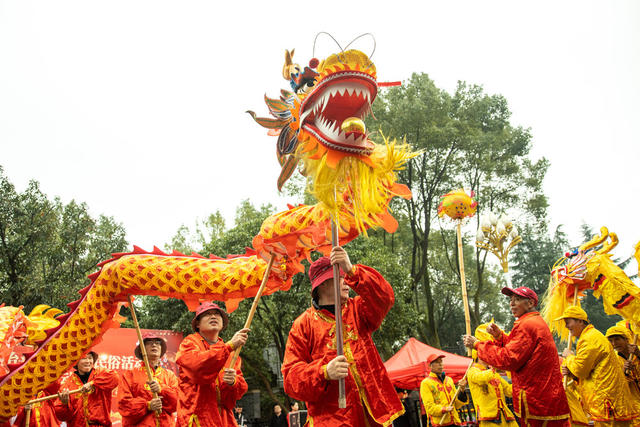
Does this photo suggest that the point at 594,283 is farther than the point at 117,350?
No

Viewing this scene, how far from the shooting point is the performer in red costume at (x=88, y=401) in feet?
18.4

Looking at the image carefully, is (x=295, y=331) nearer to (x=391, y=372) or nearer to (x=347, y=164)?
(x=347, y=164)

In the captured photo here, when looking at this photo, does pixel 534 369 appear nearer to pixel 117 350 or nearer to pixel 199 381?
pixel 199 381

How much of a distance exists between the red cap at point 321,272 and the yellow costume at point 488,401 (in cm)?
437

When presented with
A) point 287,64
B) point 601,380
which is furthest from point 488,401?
point 287,64

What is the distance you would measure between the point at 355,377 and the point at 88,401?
4.48 metres

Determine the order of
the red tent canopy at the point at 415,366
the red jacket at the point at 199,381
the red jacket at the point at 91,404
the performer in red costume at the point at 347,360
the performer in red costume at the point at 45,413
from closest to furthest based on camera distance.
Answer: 1. the performer in red costume at the point at 347,360
2. the red jacket at the point at 199,381
3. the performer in red costume at the point at 45,413
4. the red jacket at the point at 91,404
5. the red tent canopy at the point at 415,366

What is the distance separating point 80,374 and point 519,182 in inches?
696

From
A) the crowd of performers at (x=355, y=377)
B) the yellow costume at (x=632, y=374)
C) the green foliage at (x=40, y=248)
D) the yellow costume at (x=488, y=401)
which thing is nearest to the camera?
the crowd of performers at (x=355, y=377)

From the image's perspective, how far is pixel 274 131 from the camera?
12.3 feet

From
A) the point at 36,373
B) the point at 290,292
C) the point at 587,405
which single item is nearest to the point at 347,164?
the point at 36,373

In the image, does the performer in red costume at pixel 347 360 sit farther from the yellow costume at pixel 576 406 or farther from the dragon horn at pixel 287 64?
the yellow costume at pixel 576 406

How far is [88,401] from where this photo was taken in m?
5.75

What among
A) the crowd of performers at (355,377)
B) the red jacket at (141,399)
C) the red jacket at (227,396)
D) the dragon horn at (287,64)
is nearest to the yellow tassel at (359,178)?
the crowd of performers at (355,377)
